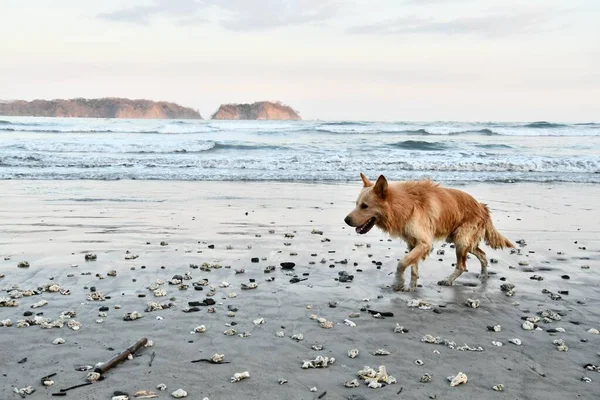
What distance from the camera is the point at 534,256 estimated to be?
8.72m

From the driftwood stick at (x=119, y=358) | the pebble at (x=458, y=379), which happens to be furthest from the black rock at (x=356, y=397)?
the driftwood stick at (x=119, y=358)

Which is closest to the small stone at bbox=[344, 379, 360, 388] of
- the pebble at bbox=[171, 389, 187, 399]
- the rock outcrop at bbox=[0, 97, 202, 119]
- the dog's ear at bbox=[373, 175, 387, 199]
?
the pebble at bbox=[171, 389, 187, 399]

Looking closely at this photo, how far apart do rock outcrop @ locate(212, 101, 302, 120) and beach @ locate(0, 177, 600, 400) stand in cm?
7283

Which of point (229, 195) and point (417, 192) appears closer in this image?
point (417, 192)

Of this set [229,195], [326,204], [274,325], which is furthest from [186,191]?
[274,325]

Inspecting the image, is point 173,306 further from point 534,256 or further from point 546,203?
point 546,203

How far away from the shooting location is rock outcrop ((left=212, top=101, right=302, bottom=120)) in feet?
275

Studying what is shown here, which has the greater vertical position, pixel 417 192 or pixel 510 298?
pixel 417 192

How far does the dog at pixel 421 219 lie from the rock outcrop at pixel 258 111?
76.9 metres

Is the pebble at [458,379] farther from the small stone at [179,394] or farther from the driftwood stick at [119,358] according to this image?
the driftwood stick at [119,358]

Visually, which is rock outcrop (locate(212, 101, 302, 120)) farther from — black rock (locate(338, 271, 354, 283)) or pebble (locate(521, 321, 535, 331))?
pebble (locate(521, 321, 535, 331))

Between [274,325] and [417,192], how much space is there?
116 inches

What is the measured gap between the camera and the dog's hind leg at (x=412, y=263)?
674 centimetres

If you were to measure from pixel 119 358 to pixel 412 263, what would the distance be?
3.85 m
